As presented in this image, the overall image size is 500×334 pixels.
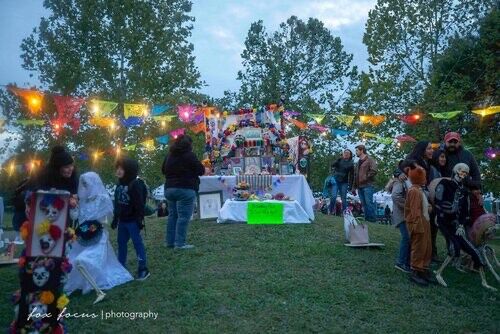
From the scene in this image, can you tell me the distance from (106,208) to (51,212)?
1.45m

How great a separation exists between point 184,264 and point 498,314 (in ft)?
14.6

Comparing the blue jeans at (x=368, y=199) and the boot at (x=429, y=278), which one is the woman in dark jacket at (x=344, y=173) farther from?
the boot at (x=429, y=278)

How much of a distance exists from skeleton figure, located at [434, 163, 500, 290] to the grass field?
458 millimetres

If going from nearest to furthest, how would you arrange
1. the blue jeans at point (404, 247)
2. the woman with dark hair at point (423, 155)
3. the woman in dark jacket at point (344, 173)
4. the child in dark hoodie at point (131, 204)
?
the child in dark hoodie at point (131, 204), the blue jeans at point (404, 247), the woman with dark hair at point (423, 155), the woman in dark jacket at point (344, 173)

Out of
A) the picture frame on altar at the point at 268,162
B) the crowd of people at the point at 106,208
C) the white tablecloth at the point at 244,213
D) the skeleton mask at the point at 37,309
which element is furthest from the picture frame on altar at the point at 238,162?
the skeleton mask at the point at 37,309

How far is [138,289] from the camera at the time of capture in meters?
5.80

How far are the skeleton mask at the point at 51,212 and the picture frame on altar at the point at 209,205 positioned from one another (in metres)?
6.94

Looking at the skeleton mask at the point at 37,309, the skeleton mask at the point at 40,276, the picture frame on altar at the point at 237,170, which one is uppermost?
the picture frame on altar at the point at 237,170

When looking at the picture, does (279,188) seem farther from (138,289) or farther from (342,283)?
(138,289)

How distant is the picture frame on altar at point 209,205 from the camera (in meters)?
11.2

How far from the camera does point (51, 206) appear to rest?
14.0 feet

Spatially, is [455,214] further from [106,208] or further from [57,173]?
[57,173]

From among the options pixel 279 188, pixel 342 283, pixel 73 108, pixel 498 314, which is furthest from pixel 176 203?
pixel 73 108

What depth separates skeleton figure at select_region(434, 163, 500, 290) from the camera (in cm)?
651
